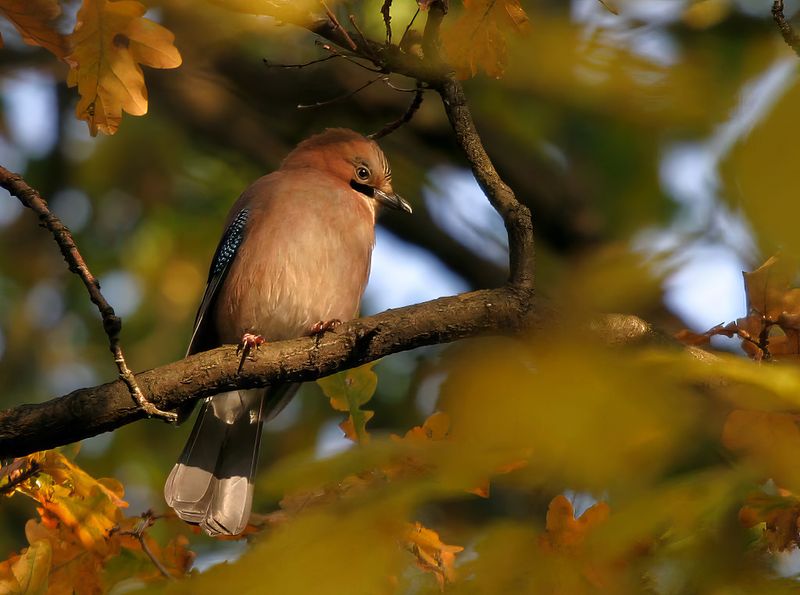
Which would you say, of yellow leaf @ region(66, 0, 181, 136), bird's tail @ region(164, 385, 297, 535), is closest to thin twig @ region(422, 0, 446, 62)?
yellow leaf @ region(66, 0, 181, 136)

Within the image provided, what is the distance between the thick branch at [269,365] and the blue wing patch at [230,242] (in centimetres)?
210

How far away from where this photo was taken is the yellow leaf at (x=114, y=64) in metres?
3.06

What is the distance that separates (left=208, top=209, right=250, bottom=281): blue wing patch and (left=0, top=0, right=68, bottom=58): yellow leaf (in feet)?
9.43

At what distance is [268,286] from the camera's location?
5711 millimetres

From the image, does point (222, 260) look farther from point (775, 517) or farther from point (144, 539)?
point (775, 517)

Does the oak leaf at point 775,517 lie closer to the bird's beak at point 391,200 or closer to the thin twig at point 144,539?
→ the thin twig at point 144,539

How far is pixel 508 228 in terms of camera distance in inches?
145

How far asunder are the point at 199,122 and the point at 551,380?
750 centimetres

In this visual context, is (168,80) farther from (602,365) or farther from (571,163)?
(602,365)

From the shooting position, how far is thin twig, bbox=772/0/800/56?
2.32m

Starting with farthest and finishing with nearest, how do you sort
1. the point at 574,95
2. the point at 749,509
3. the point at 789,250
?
1. the point at 749,509
2. the point at 574,95
3. the point at 789,250

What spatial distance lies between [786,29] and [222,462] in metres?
4.10

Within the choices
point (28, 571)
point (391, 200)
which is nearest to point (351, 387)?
point (28, 571)

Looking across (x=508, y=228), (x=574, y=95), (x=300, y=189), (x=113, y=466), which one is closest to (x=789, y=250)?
(x=574, y=95)
